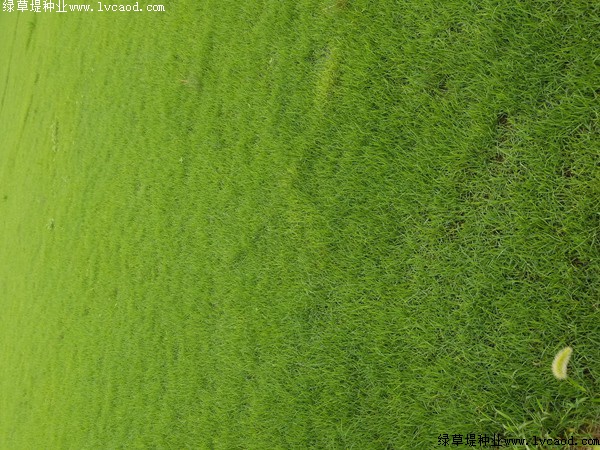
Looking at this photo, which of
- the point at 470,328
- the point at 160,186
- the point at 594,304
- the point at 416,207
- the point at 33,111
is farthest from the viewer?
the point at 33,111

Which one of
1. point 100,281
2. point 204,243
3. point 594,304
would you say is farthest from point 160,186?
point 594,304

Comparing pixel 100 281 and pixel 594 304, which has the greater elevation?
pixel 594 304

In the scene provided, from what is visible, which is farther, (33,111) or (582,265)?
(33,111)

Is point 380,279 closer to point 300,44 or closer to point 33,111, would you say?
point 300,44

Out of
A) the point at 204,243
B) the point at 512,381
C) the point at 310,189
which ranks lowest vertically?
the point at 204,243

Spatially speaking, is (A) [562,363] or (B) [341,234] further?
(B) [341,234]
